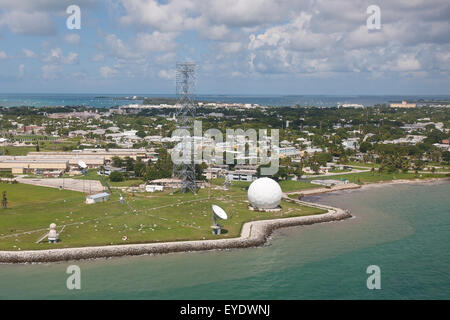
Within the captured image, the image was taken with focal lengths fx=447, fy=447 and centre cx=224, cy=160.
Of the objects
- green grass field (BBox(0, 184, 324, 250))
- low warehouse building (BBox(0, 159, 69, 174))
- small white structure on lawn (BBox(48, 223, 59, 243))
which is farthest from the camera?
low warehouse building (BBox(0, 159, 69, 174))

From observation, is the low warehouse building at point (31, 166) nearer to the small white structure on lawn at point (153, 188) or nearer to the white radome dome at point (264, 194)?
the small white structure on lawn at point (153, 188)

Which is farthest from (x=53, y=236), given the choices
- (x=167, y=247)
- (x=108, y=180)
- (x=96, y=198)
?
(x=108, y=180)

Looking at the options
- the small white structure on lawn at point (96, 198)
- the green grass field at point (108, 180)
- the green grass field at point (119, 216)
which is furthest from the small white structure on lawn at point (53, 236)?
the green grass field at point (108, 180)

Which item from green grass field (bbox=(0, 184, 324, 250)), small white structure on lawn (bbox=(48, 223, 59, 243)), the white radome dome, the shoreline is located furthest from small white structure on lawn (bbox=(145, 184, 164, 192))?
small white structure on lawn (bbox=(48, 223, 59, 243))

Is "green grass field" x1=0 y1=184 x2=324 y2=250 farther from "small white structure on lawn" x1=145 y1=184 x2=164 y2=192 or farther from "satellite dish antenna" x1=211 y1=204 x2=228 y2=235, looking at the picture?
"small white structure on lawn" x1=145 y1=184 x2=164 y2=192

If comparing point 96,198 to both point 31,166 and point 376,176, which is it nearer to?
point 31,166

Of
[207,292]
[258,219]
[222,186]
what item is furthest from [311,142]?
[207,292]
